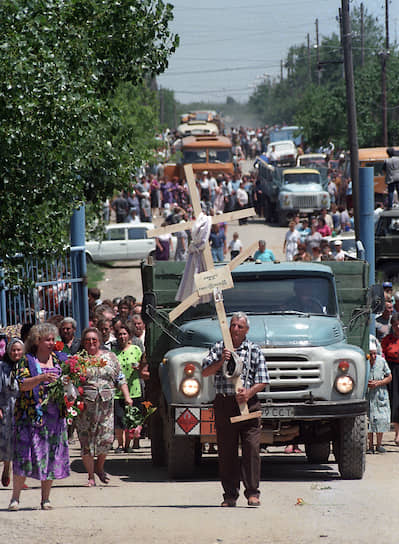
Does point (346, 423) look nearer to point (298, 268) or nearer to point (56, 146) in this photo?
point (298, 268)

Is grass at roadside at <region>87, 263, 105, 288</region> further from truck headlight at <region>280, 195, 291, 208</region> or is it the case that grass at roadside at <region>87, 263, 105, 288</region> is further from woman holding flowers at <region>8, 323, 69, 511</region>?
woman holding flowers at <region>8, 323, 69, 511</region>

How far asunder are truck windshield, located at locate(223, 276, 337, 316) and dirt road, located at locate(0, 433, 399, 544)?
1764 millimetres

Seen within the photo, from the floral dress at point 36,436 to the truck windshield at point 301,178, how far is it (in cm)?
3454

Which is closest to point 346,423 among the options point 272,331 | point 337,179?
point 272,331

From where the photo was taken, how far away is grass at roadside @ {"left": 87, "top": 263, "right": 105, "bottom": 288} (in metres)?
33.0

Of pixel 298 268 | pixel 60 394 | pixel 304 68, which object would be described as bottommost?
pixel 60 394

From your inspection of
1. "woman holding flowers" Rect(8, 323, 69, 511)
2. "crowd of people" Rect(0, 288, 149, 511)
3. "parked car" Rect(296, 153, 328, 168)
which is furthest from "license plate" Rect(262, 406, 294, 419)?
"parked car" Rect(296, 153, 328, 168)

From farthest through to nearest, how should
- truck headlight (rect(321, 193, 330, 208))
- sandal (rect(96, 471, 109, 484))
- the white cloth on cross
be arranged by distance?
truck headlight (rect(321, 193, 330, 208))
sandal (rect(96, 471, 109, 484))
the white cloth on cross

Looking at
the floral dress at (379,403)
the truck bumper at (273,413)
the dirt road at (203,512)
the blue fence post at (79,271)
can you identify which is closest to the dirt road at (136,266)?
the blue fence post at (79,271)

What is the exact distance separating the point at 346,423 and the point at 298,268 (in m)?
1.84

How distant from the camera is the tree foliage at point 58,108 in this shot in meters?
12.1

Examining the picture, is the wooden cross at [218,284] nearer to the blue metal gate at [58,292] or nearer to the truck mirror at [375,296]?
the truck mirror at [375,296]

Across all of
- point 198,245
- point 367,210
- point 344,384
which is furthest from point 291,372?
point 367,210

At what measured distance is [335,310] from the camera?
12148 mm
